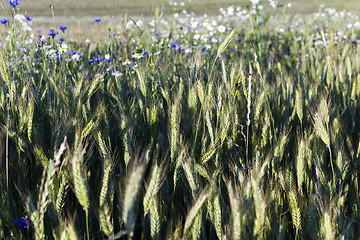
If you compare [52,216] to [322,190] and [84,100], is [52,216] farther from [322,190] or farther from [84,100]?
[322,190]

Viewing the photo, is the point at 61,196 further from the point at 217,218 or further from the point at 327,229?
the point at 327,229

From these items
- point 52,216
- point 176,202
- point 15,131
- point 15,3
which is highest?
point 15,3

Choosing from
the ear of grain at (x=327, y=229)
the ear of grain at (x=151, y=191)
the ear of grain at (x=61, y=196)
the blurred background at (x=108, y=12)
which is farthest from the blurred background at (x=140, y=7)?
the ear of grain at (x=327, y=229)

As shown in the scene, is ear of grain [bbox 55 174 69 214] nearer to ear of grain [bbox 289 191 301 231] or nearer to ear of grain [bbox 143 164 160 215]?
ear of grain [bbox 143 164 160 215]

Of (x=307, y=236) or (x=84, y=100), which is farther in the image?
(x=84, y=100)

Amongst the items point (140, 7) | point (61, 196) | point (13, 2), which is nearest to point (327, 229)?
point (61, 196)

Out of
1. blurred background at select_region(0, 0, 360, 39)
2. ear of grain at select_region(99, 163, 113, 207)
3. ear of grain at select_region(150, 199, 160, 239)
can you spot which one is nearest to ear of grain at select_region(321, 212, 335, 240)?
ear of grain at select_region(150, 199, 160, 239)

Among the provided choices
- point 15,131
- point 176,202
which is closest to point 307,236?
point 176,202

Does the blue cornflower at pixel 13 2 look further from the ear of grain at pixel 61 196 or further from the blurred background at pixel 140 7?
the ear of grain at pixel 61 196

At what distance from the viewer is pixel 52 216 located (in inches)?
36.5

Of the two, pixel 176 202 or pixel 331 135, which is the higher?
pixel 331 135

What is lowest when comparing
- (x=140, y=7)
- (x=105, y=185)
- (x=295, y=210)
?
(x=295, y=210)

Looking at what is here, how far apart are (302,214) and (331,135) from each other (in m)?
0.45

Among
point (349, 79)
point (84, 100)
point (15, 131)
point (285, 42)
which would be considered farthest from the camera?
point (285, 42)
